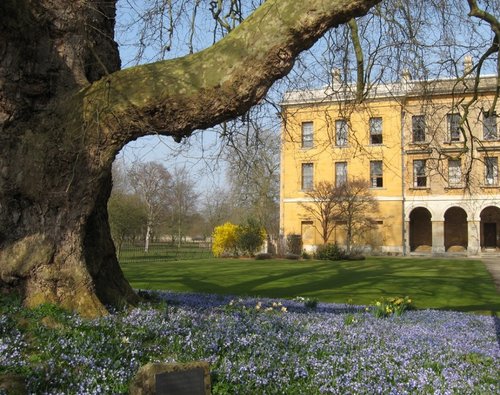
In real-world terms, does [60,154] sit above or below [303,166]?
below

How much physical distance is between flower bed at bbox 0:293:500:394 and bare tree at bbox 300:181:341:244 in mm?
35007

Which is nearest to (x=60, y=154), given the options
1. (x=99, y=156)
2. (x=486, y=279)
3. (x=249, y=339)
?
(x=99, y=156)

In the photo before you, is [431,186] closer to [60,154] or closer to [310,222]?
[310,222]

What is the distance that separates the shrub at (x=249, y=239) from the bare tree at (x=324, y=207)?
21.4 feet

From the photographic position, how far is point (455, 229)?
4450 cm

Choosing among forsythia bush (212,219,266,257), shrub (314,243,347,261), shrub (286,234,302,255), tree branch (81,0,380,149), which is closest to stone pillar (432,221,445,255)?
shrub (314,243,347,261)

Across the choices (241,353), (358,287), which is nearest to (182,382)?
(241,353)

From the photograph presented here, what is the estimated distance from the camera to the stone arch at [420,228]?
148 feet

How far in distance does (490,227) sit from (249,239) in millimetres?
21317

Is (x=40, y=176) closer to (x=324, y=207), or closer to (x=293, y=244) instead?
(x=293, y=244)

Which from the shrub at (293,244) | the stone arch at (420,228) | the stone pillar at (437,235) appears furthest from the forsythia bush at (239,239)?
the stone arch at (420,228)

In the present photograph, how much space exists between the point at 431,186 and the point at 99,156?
41221mm

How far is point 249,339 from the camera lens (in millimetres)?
5203

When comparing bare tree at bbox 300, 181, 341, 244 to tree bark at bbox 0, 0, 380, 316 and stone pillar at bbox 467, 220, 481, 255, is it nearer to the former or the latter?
stone pillar at bbox 467, 220, 481, 255
